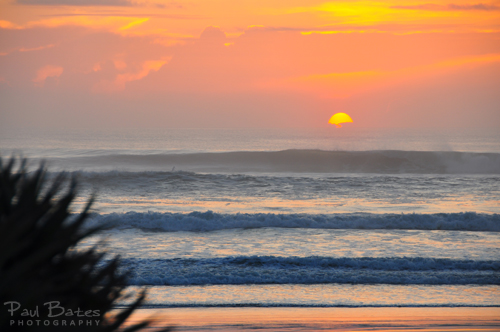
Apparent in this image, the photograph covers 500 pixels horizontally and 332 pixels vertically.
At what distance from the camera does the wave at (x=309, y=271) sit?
24.6 ft

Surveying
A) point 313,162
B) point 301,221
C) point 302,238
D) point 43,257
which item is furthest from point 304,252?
point 313,162

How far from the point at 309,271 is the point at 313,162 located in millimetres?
25646

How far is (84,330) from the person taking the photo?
3.12 ft

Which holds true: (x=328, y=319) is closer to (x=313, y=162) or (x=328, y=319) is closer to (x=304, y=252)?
(x=304, y=252)

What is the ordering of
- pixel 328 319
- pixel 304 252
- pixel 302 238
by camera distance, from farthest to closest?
1. pixel 302 238
2. pixel 304 252
3. pixel 328 319

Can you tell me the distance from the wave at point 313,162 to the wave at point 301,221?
672 inches

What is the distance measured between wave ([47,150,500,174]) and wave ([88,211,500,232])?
17.1m

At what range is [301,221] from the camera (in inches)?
502

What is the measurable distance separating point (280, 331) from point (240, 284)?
→ 2.04 metres

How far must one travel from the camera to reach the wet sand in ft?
18.1

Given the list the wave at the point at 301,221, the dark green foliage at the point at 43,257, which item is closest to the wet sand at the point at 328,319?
the dark green foliage at the point at 43,257

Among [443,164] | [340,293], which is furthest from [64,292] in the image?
[443,164]

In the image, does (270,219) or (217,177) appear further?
(217,177)

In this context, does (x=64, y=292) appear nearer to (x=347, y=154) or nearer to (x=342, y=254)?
(x=342, y=254)
